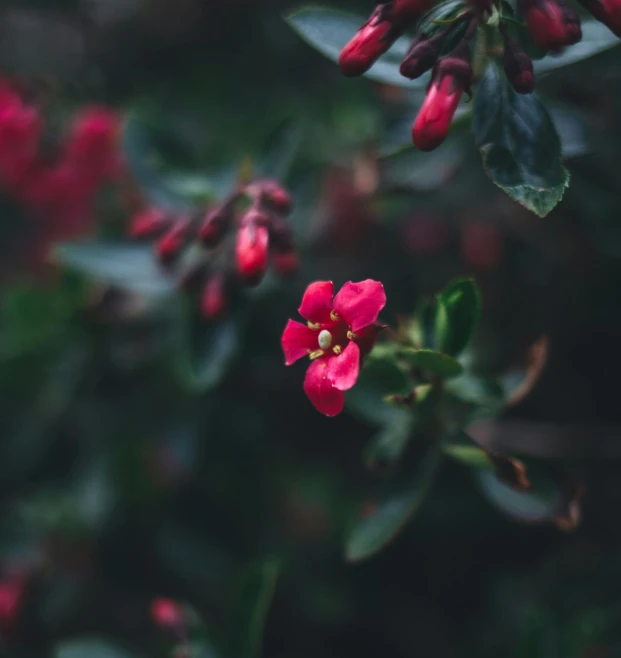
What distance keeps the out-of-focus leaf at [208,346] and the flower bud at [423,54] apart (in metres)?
0.77

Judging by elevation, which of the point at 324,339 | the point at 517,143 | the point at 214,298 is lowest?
the point at 214,298

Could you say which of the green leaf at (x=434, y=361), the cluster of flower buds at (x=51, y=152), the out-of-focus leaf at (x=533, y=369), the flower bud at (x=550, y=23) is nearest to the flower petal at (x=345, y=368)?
the green leaf at (x=434, y=361)

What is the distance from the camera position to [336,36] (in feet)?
4.61

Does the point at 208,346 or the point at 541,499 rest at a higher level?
the point at 208,346

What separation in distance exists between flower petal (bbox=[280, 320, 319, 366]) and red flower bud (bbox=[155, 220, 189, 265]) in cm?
55

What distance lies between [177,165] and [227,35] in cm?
151

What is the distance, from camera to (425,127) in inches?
43.6

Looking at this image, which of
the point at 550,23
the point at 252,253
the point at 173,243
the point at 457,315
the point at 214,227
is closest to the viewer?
the point at 550,23

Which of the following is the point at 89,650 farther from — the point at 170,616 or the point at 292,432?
the point at 292,432

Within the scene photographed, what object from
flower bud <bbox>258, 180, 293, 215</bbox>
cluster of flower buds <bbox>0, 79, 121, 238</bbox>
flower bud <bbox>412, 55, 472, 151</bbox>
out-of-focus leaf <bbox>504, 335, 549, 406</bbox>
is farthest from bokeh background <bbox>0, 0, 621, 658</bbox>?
flower bud <bbox>412, 55, 472, 151</bbox>

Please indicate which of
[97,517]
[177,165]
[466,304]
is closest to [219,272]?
[177,165]

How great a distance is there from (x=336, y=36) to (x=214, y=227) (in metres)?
0.45

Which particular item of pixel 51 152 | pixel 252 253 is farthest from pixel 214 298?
pixel 51 152

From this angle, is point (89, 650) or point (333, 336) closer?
point (333, 336)
